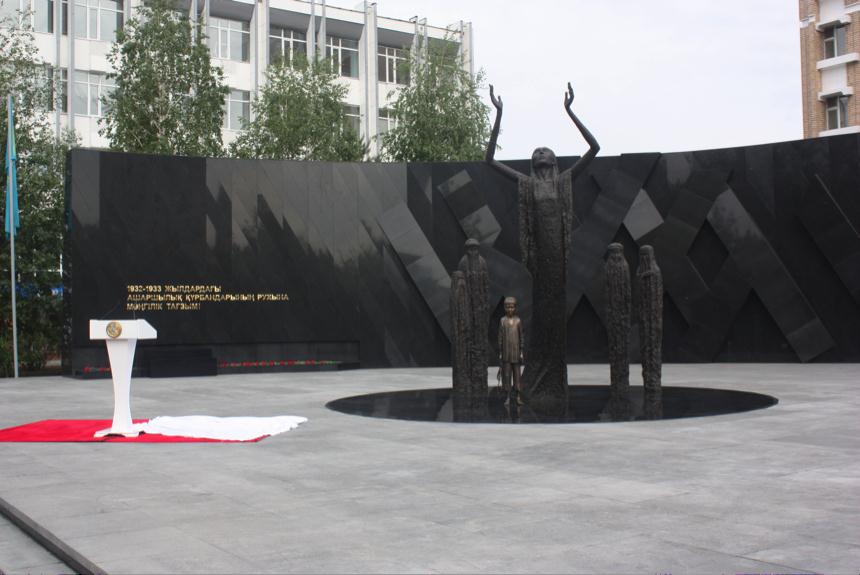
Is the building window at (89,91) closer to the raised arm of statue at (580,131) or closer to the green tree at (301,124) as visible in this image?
the green tree at (301,124)

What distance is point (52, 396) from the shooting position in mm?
15312

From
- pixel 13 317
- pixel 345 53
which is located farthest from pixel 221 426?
pixel 345 53

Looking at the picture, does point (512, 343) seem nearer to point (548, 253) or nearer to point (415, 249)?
point (548, 253)

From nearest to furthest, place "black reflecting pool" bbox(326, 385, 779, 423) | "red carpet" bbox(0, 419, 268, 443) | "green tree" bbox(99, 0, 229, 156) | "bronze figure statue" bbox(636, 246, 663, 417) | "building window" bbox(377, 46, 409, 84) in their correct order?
1. "red carpet" bbox(0, 419, 268, 443)
2. "black reflecting pool" bbox(326, 385, 779, 423)
3. "bronze figure statue" bbox(636, 246, 663, 417)
4. "green tree" bbox(99, 0, 229, 156)
5. "building window" bbox(377, 46, 409, 84)

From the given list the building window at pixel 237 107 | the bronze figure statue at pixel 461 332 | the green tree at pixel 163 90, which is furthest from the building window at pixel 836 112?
the bronze figure statue at pixel 461 332

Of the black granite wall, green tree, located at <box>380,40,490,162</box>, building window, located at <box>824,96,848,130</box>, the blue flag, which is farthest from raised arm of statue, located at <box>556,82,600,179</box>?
building window, located at <box>824,96,848,130</box>

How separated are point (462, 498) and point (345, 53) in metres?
42.8

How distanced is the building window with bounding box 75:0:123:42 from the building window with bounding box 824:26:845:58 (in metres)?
31.1

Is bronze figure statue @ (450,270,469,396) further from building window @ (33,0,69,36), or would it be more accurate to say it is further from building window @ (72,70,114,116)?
building window @ (33,0,69,36)

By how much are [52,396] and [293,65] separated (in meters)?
21.9

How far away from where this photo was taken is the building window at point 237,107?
41997 mm

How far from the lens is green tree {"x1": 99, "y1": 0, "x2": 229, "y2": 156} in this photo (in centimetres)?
2769

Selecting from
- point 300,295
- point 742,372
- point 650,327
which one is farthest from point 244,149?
point 650,327

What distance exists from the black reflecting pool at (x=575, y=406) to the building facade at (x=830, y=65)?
99.5 feet
